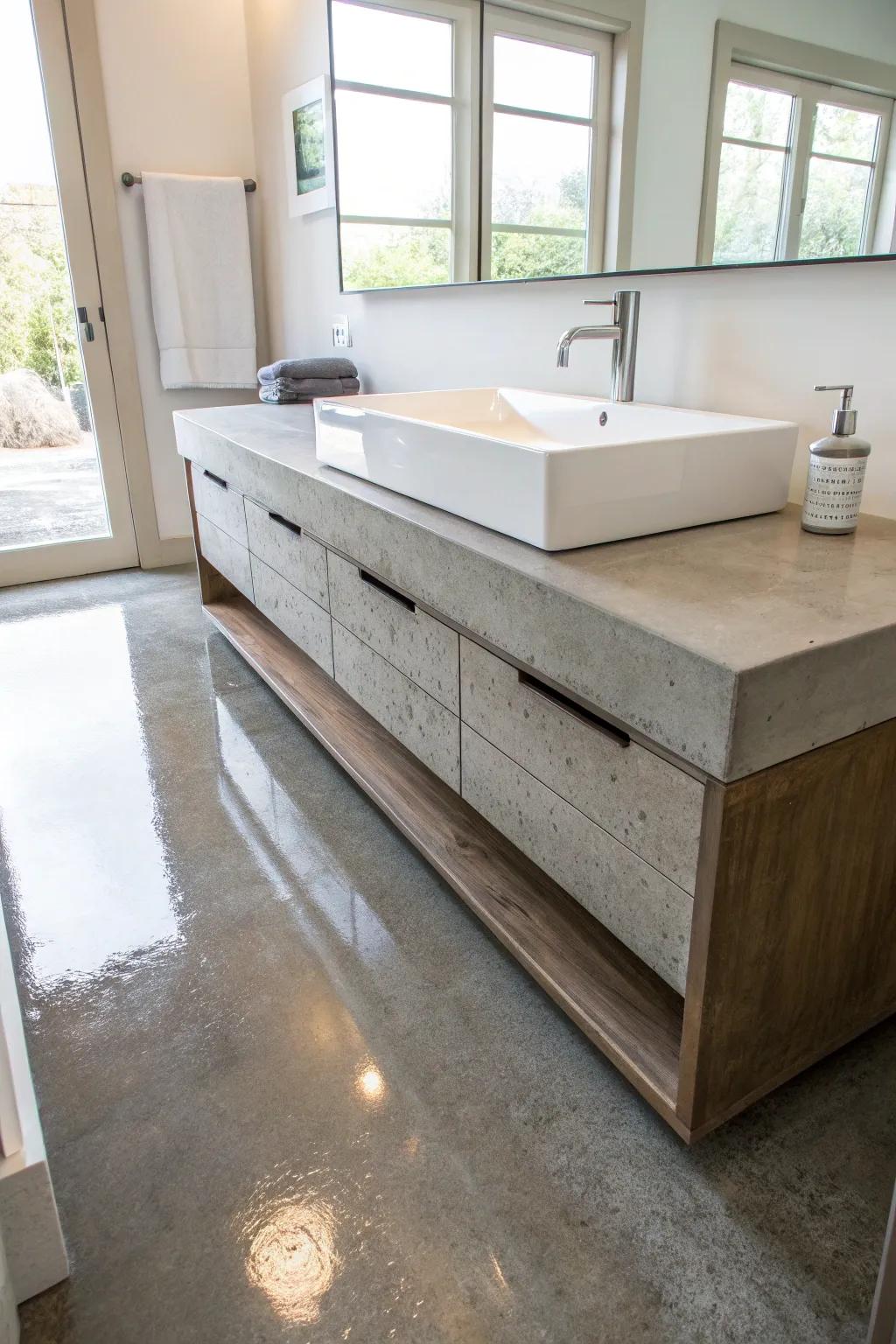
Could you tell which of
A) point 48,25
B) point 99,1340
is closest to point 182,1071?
point 99,1340

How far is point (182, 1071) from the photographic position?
1.31 m

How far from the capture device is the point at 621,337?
1.65m

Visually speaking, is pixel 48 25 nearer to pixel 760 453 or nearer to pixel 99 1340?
pixel 760 453

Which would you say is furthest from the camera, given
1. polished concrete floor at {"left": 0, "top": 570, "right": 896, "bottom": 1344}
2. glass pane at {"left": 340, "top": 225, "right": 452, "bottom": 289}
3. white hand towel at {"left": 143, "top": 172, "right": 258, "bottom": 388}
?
white hand towel at {"left": 143, "top": 172, "right": 258, "bottom": 388}

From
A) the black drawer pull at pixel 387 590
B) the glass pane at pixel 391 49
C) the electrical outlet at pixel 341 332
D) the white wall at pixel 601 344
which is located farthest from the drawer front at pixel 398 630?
→ the electrical outlet at pixel 341 332

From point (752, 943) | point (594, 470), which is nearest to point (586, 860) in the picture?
point (752, 943)

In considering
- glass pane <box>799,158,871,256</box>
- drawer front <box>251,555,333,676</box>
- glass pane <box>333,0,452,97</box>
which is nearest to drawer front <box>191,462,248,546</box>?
Answer: drawer front <box>251,555,333,676</box>

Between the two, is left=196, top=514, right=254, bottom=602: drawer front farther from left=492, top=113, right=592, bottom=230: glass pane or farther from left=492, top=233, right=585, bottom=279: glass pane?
left=492, top=113, right=592, bottom=230: glass pane

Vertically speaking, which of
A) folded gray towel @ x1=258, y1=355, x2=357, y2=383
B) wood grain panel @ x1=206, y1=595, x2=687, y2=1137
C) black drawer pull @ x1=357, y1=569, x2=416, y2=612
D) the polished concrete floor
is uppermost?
folded gray towel @ x1=258, y1=355, x2=357, y2=383

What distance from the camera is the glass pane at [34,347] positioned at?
307 centimetres

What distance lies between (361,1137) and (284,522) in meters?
1.36

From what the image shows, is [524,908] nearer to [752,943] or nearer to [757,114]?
[752,943]

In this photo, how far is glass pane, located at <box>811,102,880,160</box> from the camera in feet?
4.13

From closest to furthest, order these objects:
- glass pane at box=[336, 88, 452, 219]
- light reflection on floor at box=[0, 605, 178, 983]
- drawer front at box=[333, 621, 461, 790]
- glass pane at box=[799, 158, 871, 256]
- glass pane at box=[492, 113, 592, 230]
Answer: glass pane at box=[799, 158, 871, 256]
drawer front at box=[333, 621, 461, 790]
light reflection on floor at box=[0, 605, 178, 983]
glass pane at box=[492, 113, 592, 230]
glass pane at box=[336, 88, 452, 219]
